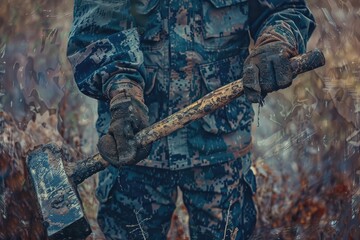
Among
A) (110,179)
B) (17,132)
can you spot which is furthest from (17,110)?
(110,179)

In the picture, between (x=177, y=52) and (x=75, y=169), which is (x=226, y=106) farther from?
(x=75, y=169)

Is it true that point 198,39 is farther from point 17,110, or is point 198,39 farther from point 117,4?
point 17,110

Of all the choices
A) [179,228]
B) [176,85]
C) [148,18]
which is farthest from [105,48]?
[179,228]

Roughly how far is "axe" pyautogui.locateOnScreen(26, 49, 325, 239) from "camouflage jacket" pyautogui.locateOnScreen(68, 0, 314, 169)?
19 centimetres

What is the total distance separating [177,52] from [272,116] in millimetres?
2286

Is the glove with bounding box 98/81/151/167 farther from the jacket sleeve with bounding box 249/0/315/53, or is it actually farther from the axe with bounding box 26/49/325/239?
the jacket sleeve with bounding box 249/0/315/53

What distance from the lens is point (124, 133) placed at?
2387 millimetres

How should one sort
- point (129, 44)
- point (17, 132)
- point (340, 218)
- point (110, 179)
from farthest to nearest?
point (17, 132) < point (340, 218) < point (110, 179) < point (129, 44)

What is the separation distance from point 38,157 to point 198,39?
729mm

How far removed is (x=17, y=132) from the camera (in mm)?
4609

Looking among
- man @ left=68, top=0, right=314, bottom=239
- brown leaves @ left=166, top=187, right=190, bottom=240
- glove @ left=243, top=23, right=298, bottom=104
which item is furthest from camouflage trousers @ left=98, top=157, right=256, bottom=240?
brown leaves @ left=166, top=187, right=190, bottom=240

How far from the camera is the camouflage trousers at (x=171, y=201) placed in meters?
2.71

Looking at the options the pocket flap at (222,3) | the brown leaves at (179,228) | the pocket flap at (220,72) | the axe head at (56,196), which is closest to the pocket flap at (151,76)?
the pocket flap at (220,72)

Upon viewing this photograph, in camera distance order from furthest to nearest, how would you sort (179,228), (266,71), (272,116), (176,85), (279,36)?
(272,116), (179,228), (176,85), (279,36), (266,71)
